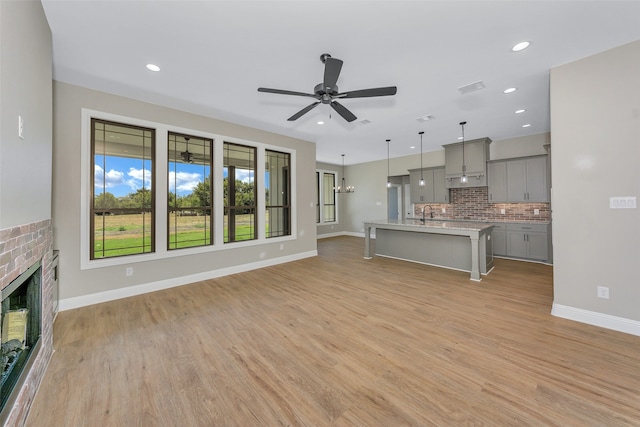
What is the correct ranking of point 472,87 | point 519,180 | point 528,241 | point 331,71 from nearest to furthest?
point 331,71 < point 472,87 < point 528,241 < point 519,180

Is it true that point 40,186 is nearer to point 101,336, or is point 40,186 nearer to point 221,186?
point 101,336

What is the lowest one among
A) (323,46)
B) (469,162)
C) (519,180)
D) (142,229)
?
(142,229)

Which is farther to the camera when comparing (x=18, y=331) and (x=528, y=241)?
(x=528, y=241)

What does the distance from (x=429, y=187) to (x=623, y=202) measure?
188 inches

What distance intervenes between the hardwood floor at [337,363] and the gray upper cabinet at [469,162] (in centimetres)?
364

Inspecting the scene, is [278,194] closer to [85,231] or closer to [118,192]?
[118,192]

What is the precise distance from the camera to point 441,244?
5.05 meters

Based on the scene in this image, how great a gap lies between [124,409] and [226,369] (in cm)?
66

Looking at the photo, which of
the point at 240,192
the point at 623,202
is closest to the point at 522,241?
the point at 623,202

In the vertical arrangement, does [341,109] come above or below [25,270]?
above

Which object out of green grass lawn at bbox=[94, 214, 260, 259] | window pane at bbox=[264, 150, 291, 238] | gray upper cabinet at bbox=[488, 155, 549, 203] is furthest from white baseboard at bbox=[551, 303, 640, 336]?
green grass lawn at bbox=[94, 214, 260, 259]

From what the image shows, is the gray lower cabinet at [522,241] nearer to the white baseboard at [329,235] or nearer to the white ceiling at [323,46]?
the white ceiling at [323,46]

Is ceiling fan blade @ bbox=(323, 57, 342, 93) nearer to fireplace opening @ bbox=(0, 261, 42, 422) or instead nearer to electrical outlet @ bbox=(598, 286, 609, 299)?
fireplace opening @ bbox=(0, 261, 42, 422)

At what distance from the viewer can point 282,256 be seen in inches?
225
